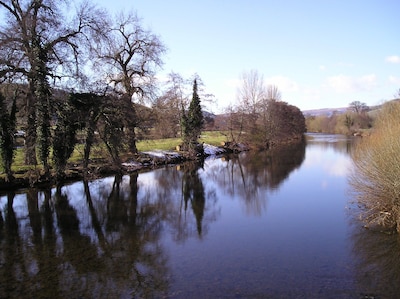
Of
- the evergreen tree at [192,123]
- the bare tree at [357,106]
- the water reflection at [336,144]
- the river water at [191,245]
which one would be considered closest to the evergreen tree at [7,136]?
the river water at [191,245]

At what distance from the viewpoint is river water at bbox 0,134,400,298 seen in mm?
7094

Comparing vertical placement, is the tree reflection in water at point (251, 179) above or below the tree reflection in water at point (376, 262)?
above

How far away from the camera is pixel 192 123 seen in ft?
108

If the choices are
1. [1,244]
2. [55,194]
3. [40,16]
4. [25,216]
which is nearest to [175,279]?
[1,244]

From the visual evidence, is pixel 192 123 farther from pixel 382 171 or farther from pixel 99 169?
pixel 382 171

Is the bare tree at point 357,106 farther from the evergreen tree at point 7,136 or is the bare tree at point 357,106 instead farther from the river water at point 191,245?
the evergreen tree at point 7,136

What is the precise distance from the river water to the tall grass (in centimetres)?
88

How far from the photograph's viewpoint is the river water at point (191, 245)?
709 cm

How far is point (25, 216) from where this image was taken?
12.7m

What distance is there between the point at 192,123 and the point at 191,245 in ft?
78.1

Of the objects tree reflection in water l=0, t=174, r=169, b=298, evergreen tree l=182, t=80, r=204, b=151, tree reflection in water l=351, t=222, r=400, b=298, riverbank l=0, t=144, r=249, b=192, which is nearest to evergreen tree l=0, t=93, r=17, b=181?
riverbank l=0, t=144, r=249, b=192

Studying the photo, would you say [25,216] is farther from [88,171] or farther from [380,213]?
[380,213]

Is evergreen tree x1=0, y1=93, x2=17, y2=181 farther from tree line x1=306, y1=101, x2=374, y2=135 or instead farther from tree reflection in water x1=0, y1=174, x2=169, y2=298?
tree line x1=306, y1=101, x2=374, y2=135

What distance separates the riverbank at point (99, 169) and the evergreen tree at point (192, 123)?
160 cm
